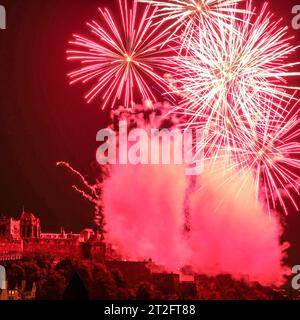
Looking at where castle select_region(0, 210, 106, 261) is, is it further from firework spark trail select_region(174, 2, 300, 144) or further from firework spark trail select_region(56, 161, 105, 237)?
firework spark trail select_region(174, 2, 300, 144)

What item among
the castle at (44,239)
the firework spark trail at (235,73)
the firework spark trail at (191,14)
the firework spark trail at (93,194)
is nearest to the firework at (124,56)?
the firework spark trail at (191,14)

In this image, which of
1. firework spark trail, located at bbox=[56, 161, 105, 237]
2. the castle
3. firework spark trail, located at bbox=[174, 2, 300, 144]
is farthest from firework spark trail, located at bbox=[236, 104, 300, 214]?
the castle

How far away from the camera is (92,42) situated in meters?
6.90

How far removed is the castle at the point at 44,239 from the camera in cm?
691

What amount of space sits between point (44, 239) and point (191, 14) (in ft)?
9.05

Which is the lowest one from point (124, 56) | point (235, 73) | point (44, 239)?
point (44, 239)

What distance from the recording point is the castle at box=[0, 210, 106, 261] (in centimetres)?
691

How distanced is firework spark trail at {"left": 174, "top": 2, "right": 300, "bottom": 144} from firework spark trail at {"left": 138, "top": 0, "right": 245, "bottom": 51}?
0.08 metres

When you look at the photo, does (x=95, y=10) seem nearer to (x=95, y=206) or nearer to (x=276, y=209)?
(x=95, y=206)

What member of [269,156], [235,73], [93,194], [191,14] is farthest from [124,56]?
[269,156]

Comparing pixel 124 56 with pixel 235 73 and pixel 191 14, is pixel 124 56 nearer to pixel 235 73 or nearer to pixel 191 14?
pixel 191 14

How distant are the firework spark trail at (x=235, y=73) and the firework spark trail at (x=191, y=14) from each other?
0.26ft

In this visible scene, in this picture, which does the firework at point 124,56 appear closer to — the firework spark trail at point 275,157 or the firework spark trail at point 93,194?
the firework spark trail at point 93,194

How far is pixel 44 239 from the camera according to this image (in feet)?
22.7
